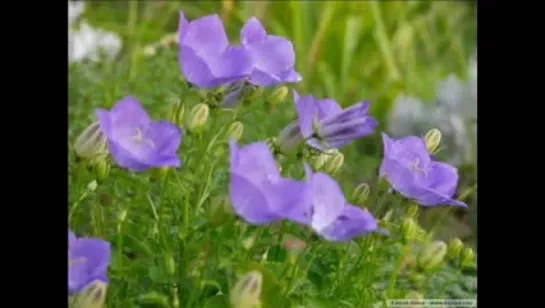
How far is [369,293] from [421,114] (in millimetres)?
773

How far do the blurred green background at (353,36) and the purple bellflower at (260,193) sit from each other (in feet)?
2.52

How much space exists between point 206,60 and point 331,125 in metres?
0.12

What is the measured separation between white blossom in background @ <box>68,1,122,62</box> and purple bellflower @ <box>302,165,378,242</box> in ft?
2.61

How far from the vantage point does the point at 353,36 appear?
1694 mm

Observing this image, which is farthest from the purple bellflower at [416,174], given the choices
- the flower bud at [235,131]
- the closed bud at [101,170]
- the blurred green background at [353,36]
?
the blurred green background at [353,36]

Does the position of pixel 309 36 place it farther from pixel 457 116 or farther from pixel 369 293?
pixel 369 293

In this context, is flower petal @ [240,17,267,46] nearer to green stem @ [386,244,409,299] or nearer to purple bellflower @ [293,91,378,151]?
purple bellflower @ [293,91,378,151]

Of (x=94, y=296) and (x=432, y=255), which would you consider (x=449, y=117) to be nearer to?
(x=432, y=255)

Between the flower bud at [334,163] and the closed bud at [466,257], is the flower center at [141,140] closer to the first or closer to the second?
the flower bud at [334,163]

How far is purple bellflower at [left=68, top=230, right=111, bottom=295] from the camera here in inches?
26.1

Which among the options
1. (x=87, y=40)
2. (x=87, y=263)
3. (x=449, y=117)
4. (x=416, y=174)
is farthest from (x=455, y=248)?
(x=87, y=40)

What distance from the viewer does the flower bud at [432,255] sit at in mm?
791
